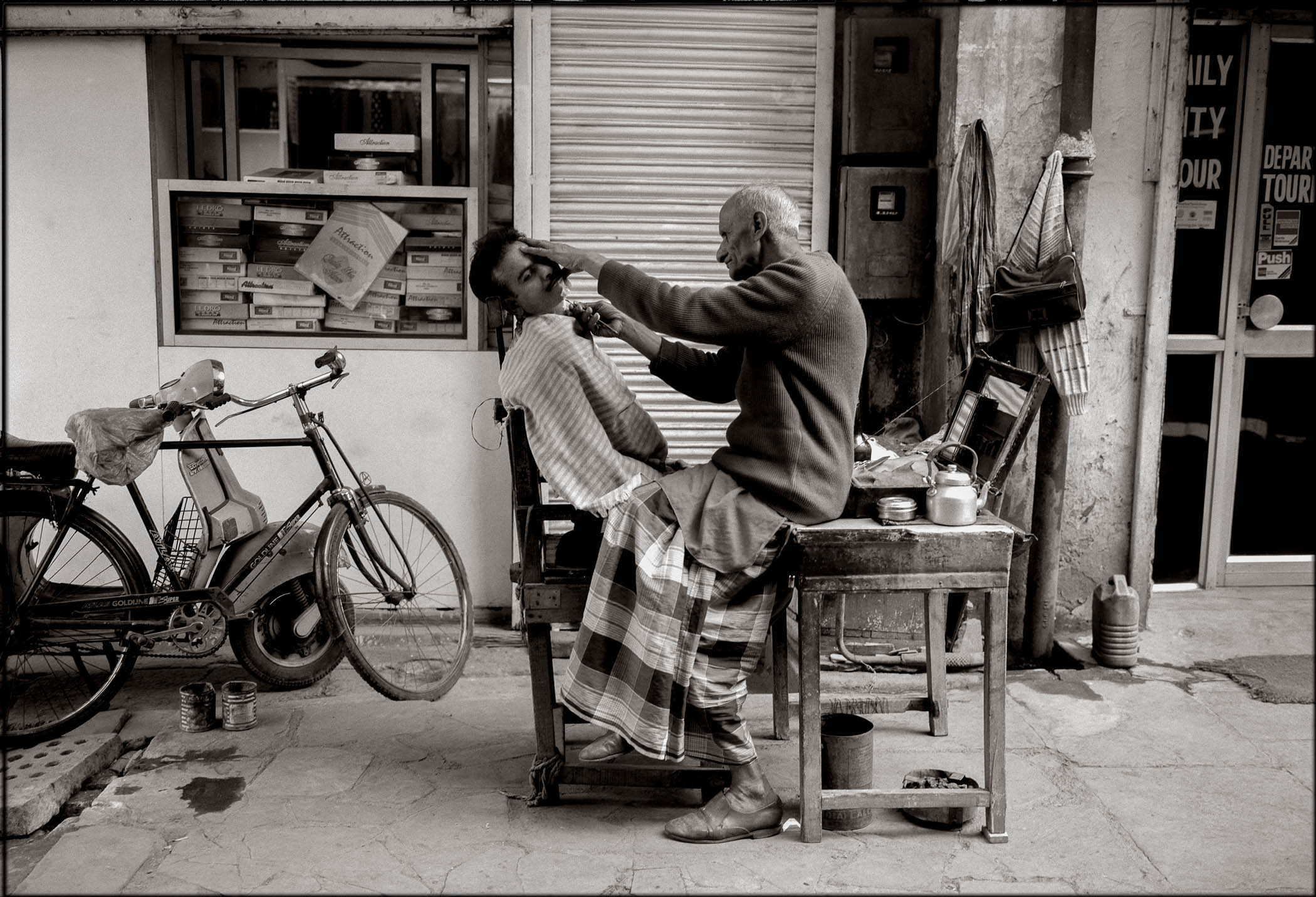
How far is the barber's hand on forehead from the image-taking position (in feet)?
11.1

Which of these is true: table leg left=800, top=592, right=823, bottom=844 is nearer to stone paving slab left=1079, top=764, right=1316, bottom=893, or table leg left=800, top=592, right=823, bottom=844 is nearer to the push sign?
stone paving slab left=1079, top=764, right=1316, bottom=893

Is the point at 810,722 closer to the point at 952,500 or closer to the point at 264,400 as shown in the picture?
the point at 952,500

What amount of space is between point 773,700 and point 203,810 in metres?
1.85

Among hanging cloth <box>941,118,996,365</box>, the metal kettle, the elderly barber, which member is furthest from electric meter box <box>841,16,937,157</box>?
the metal kettle

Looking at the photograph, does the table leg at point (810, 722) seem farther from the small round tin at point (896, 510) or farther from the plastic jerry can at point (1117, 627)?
the plastic jerry can at point (1117, 627)

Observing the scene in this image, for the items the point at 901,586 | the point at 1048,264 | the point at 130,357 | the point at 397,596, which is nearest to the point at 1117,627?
the point at 1048,264

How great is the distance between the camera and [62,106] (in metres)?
4.77

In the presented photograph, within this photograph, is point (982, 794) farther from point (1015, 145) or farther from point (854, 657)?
point (1015, 145)

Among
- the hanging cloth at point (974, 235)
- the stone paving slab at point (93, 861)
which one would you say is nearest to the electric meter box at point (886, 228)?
the hanging cloth at point (974, 235)

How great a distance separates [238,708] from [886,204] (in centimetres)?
325

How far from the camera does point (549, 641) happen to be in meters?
3.46

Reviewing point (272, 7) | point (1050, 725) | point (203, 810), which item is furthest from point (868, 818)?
point (272, 7)

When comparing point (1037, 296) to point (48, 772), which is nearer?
point (48, 772)

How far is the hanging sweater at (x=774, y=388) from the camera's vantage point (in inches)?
122
